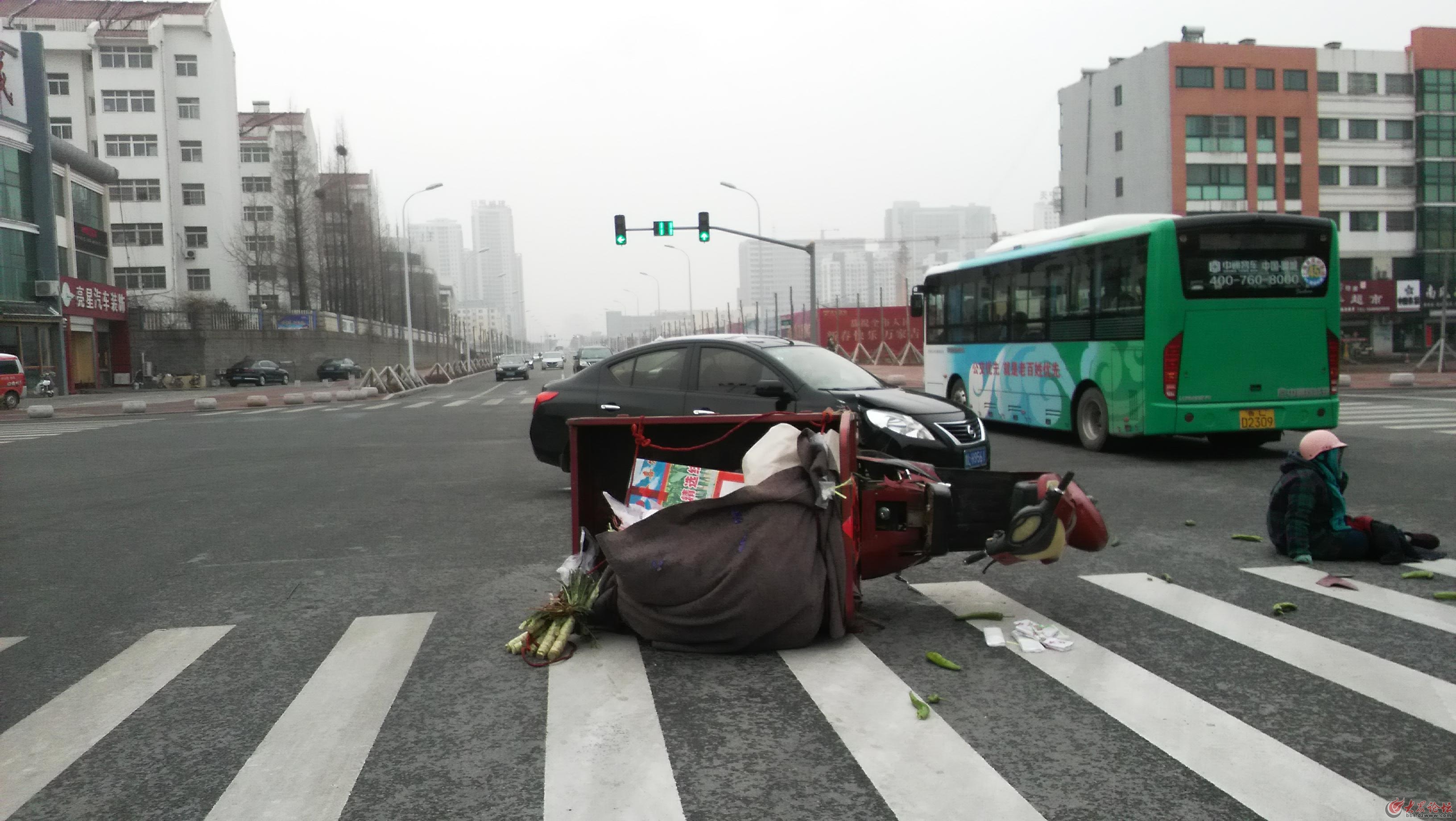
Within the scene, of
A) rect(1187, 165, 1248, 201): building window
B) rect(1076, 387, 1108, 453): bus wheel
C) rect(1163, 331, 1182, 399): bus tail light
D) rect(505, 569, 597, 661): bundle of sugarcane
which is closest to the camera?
rect(505, 569, 597, 661): bundle of sugarcane

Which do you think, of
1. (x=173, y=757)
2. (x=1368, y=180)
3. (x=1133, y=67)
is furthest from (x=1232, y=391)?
(x=1368, y=180)

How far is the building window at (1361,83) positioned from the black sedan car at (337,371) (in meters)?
58.3

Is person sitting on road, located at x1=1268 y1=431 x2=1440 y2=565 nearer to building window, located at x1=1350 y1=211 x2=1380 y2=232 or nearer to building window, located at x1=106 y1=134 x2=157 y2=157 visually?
building window, located at x1=1350 y1=211 x2=1380 y2=232

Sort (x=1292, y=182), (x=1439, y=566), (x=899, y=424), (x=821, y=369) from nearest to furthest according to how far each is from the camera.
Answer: (x=1439, y=566)
(x=899, y=424)
(x=821, y=369)
(x=1292, y=182)

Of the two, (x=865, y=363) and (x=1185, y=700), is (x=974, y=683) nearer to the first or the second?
(x=1185, y=700)

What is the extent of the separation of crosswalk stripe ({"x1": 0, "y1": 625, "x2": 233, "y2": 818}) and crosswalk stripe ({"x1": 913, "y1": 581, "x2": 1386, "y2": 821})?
12.1 feet

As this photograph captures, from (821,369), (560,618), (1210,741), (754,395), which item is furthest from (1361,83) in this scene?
(560,618)

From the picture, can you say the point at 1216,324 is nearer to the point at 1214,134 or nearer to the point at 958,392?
the point at 958,392

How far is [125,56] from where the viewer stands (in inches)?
2643

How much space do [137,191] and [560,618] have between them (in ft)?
246

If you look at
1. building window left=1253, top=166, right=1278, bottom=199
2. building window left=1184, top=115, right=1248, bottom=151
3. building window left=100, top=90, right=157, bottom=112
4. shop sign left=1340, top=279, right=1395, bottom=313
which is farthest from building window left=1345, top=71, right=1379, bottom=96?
building window left=100, top=90, right=157, bottom=112

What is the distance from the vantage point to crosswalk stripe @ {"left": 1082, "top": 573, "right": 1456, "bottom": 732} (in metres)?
3.91

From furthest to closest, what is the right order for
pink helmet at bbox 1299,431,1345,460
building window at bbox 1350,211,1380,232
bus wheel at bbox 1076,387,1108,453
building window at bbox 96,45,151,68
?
building window at bbox 96,45,151,68
building window at bbox 1350,211,1380,232
bus wheel at bbox 1076,387,1108,453
pink helmet at bbox 1299,431,1345,460

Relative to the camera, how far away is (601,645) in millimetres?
4859
